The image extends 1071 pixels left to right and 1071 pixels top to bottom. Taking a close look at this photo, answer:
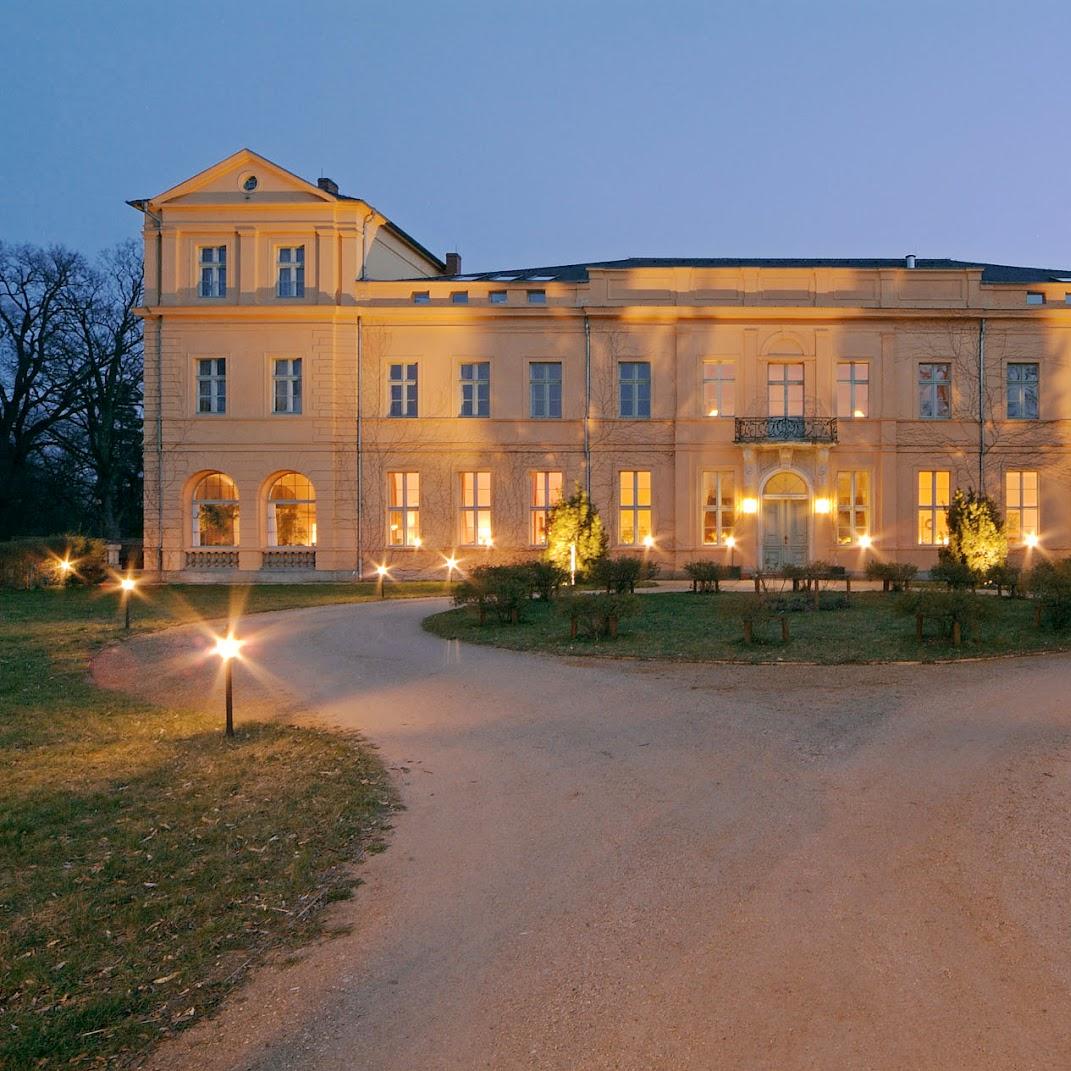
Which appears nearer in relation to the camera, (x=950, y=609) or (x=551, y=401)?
(x=950, y=609)

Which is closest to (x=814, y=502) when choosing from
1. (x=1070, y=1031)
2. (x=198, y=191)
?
(x=198, y=191)

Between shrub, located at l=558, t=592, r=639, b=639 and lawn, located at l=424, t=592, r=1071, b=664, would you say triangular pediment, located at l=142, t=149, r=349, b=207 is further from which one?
shrub, located at l=558, t=592, r=639, b=639

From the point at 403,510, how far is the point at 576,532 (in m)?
7.40

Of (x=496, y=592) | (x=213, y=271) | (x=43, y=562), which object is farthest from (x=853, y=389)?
(x=43, y=562)

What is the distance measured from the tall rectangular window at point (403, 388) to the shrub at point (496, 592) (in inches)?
610

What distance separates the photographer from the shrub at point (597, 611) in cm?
1471

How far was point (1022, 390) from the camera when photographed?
104 feet

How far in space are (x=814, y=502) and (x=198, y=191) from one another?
22.8m

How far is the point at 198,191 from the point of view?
102ft

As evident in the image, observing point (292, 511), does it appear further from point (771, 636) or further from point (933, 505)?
point (933, 505)

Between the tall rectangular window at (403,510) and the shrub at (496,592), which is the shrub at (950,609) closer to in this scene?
the shrub at (496,592)

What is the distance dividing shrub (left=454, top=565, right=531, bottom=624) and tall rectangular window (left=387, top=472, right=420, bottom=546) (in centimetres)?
1480

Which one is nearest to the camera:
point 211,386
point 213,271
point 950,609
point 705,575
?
point 950,609

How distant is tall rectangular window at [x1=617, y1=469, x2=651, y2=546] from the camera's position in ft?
104
